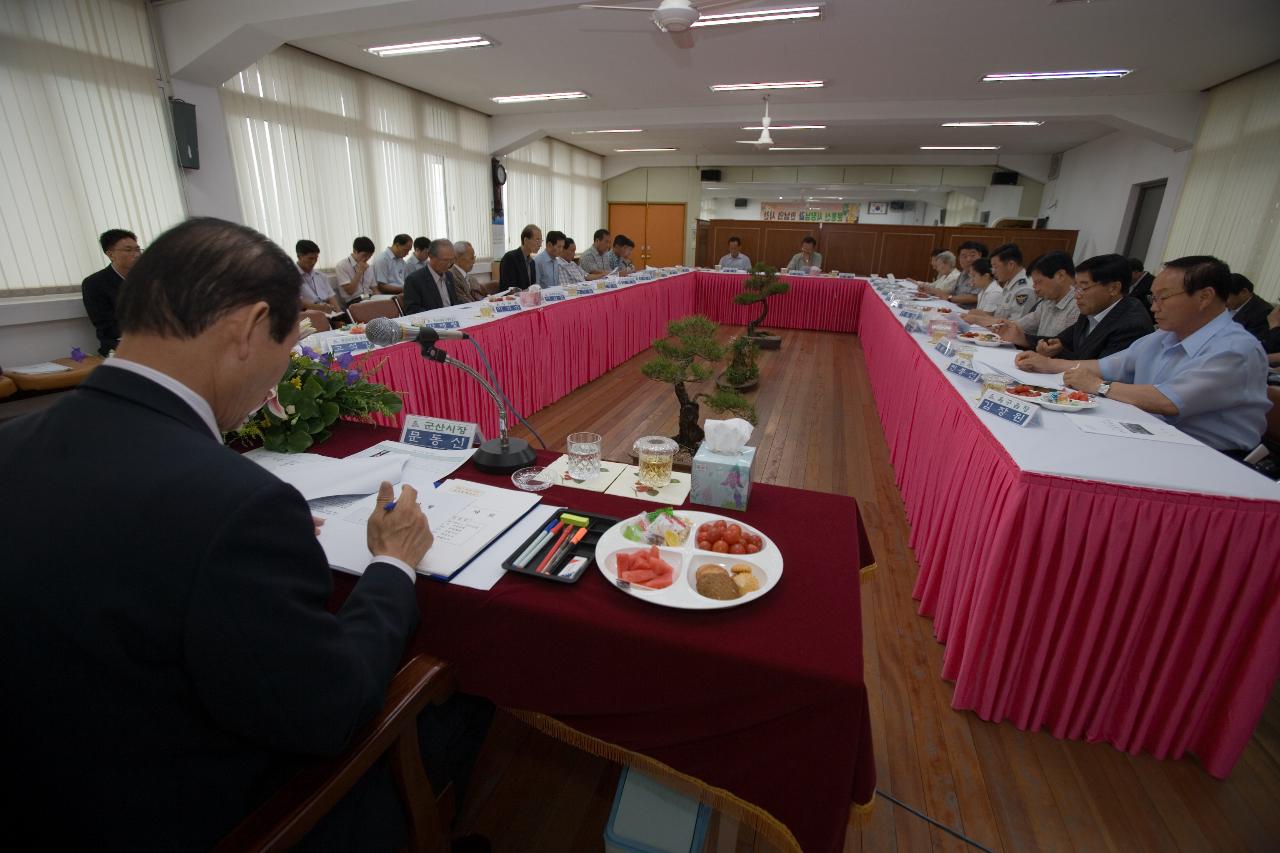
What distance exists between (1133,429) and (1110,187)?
8.03m

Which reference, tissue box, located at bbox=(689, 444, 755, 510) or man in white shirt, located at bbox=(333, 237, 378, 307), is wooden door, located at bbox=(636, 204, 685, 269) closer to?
man in white shirt, located at bbox=(333, 237, 378, 307)

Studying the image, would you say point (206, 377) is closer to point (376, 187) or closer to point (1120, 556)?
point (1120, 556)

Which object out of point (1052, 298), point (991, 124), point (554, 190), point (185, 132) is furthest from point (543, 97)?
point (1052, 298)

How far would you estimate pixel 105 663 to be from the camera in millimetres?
564

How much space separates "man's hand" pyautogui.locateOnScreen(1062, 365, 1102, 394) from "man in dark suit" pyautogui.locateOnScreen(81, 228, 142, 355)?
5101 mm

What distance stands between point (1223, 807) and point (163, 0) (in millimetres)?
6770

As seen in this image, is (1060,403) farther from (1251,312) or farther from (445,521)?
(1251,312)

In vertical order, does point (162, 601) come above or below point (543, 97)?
below

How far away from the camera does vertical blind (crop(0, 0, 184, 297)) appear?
3.46m

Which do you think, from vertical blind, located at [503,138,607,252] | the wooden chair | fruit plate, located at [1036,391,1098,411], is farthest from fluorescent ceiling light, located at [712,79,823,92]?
the wooden chair

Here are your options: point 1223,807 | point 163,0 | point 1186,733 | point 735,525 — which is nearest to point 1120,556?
point 1186,733

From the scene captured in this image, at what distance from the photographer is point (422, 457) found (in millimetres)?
1368

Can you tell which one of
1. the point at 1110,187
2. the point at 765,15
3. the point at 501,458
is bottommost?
the point at 501,458

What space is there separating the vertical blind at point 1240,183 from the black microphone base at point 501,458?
6.39 metres
